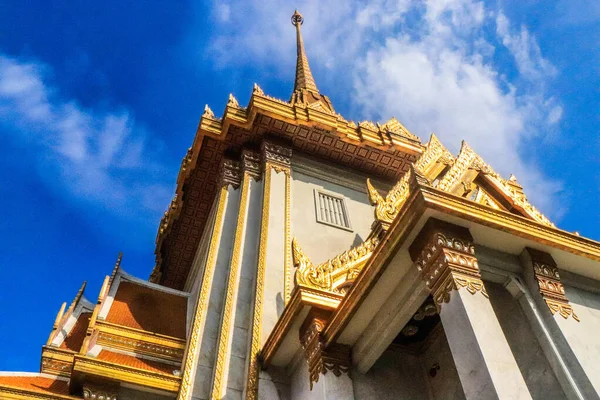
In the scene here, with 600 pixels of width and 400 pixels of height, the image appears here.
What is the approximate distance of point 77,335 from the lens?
10.1m

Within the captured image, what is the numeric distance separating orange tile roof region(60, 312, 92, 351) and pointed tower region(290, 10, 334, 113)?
731cm

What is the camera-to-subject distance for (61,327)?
10.1 m

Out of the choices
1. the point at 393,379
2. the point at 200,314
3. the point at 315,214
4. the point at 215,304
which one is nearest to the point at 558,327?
the point at 393,379

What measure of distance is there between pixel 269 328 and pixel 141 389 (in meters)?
2.09

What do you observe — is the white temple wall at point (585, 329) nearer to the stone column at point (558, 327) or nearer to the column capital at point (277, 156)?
the stone column at point (558, 327)

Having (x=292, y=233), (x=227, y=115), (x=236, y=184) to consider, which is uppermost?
(x=227, y=115)

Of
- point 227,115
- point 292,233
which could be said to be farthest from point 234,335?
point 227,115

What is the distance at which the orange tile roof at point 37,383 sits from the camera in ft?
24.4

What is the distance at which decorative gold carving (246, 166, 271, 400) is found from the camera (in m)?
7.00

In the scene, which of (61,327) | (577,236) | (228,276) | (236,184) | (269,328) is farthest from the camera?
(236,184)

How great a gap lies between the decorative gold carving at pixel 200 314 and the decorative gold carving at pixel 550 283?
4.78 meters

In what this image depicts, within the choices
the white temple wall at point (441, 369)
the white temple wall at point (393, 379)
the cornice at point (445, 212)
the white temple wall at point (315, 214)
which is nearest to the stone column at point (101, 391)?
the white temple wall at point (393, 379)

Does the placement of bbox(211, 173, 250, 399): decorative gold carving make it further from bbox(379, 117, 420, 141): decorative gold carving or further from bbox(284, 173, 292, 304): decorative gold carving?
bbox(379, 117, 420, 141): decorative gold carving

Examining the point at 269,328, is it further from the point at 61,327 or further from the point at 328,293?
the point at 61,327
